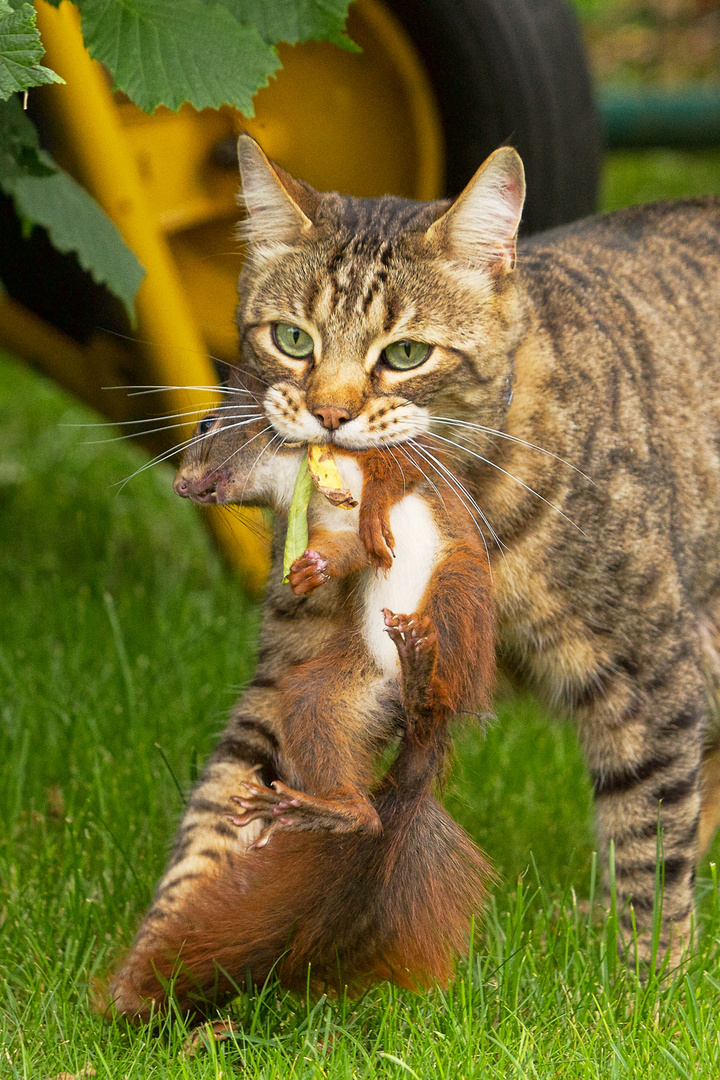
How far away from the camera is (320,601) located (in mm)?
2098

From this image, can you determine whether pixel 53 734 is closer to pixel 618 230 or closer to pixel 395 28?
pixel 618 230

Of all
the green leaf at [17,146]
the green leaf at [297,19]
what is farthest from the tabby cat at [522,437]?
the green leaf at [17,146]

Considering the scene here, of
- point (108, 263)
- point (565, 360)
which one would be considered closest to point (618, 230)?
point (565, 360)

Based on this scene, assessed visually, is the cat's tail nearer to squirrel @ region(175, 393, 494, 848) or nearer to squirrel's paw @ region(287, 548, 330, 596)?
squirrel @ region(175, 393, 494, 848)

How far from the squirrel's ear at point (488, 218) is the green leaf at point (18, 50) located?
0.72 meters

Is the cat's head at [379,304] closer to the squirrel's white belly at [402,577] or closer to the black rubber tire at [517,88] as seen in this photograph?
the squirrel's white belly at [402,577]

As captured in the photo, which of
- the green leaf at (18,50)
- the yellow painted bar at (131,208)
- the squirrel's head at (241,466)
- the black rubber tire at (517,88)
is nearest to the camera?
the green leaf at (18,50)

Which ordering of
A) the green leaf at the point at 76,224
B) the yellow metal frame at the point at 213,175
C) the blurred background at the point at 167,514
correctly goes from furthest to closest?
1. the yellow metal frame at the point at 213,175
2. the blurred background at the point at 167,514
3. the green leaf at the point at 76,224

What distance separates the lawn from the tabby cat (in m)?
0.18

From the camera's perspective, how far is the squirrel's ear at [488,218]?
80.0 inches

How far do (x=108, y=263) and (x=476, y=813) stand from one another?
4.53 ft

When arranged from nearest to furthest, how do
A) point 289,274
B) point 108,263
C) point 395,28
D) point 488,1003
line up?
point 488,1003
point 289,274
point 108,263
point 395,28

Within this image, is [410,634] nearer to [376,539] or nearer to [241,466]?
[376,539]

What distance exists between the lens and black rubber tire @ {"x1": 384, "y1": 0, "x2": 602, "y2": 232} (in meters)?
3.44
